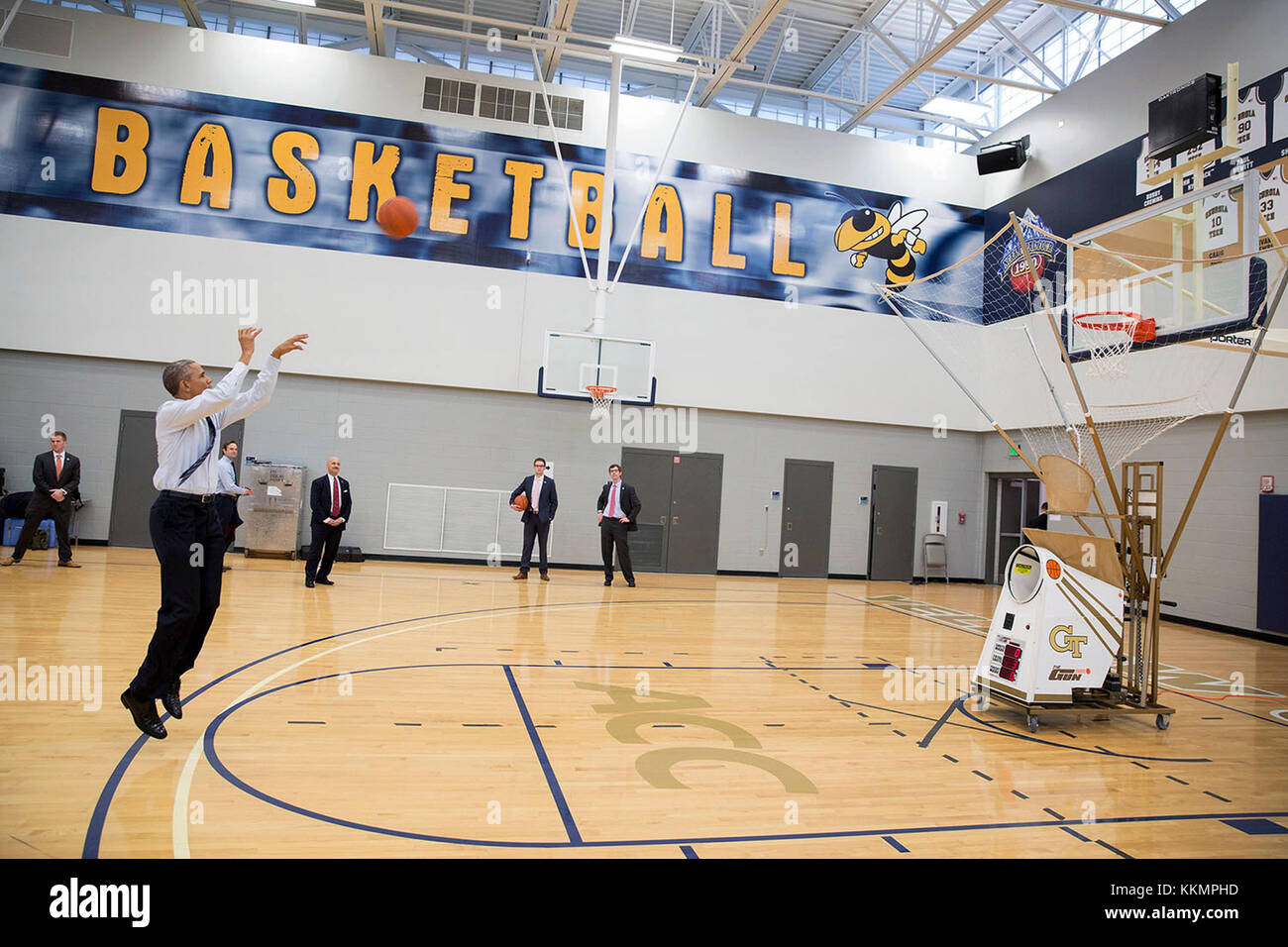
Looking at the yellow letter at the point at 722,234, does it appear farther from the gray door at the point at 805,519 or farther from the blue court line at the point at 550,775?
the blue court line at the point at 550,775

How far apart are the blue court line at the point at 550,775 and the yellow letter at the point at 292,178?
37.0 feet

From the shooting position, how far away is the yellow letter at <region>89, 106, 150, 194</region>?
13.0 metres

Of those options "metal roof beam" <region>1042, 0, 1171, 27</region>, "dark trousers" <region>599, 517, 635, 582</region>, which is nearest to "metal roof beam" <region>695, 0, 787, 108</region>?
"metal roof beam" <region>1042, 0, 1171, 27</region>

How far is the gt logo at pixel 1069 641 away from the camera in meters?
5.38

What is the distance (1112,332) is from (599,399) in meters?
7.97

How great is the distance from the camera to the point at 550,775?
12.6 ft

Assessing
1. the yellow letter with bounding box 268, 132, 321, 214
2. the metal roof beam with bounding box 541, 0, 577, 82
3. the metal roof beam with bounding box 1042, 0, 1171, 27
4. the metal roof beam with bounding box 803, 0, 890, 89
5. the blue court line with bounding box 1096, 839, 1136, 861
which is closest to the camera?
the blue court line with bounding box 1096, 839, 1136, 861

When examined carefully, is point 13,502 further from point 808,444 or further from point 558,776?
point 808,444

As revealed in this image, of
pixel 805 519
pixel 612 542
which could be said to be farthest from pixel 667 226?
pixel 612 542

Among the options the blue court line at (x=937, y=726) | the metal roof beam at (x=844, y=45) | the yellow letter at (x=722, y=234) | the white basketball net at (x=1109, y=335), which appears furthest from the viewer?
the yellow letter at (x=722, y=234)

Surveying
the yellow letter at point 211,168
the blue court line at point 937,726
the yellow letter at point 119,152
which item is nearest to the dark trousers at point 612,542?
the blue court line at point 937,726

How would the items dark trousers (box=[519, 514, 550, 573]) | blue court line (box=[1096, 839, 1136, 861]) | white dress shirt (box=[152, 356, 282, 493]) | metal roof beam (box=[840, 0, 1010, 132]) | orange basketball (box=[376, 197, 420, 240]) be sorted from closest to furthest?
blue court line (box=[1096, 839, 1136, 861]), white dress shirt (box=[152, 356, 282, 493]), orange basketball (box=[376, 197, 420, 240]), metal roof beam (box=[840, 0, 1010, 132]), dark trousers (box=[519, 514, 550, 573])
